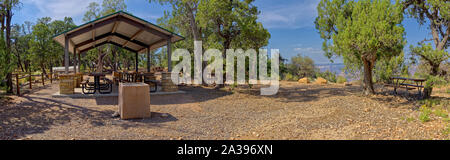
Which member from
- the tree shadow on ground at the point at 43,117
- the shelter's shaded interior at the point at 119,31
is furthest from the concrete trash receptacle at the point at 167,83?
the tree shadow on ground at the point at 43,117

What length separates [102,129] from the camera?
493 centimetres

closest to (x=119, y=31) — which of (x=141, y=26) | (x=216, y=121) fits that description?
(x=141, y=26)

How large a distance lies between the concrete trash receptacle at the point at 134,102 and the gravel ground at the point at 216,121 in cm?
25

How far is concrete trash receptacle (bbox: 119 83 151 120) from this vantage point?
583cm

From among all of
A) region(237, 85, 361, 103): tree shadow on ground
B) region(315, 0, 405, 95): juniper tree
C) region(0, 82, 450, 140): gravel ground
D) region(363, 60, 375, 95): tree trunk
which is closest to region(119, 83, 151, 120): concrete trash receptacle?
region(0, 82, 450, 140): gravel ground

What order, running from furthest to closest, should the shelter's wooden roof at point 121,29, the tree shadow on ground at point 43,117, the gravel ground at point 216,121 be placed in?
the shelter's wooden roof at point 121,29 < the tree shadow on ground at point 43,117 < the gravel ground at point 216,121

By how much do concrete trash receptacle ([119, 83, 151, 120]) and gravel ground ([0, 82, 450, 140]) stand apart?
0.84 ft

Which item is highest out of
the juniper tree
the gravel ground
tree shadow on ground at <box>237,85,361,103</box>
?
the juniper tree

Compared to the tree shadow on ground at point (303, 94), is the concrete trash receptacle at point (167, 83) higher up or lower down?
higher up

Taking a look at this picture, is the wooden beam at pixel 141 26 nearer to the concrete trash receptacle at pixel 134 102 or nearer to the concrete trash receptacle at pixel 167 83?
the concrete trash receptacle at pixel 167 83

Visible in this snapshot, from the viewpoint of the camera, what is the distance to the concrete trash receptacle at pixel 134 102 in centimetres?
583

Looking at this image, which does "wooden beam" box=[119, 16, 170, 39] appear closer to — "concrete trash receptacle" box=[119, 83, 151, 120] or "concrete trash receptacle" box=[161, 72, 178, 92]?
"concrete trash receptacle" box=[161, 72, 178, 92]
